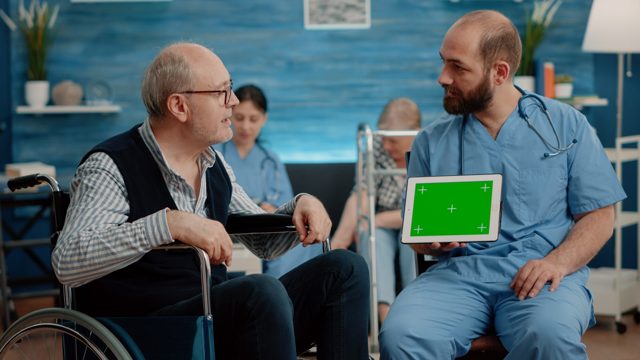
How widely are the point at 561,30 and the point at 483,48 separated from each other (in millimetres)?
2794

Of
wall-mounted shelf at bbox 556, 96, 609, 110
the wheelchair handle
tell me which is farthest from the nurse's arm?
wall-mounted shelf at bbox 556, 96, 609, 110

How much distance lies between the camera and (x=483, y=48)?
2.50 metres

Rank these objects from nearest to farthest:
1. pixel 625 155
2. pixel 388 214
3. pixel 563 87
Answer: pixel 388 214, pixel 625 155, pixel 563 87

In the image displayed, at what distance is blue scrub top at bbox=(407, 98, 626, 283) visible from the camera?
7.97 feet

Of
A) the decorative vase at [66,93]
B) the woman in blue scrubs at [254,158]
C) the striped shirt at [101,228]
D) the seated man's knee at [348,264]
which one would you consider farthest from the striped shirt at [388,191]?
the striped shirt at [101,228]

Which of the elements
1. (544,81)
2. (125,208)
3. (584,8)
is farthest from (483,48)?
Result: (584,8)

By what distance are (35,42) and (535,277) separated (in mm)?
3440

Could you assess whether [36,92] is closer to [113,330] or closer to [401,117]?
[401,117]

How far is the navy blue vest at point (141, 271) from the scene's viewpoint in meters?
2.12

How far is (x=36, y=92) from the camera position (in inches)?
197

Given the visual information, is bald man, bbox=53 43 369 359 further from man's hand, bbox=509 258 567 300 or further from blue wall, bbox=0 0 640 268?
blue wall, bbox=0 0 640 268

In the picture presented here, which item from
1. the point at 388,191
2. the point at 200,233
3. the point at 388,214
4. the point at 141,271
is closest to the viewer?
the point at 200,233

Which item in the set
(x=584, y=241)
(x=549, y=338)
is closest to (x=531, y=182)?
(x=584, y=241)

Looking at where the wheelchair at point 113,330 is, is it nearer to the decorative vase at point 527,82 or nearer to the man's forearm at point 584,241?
the man's forearm at point 584,241
